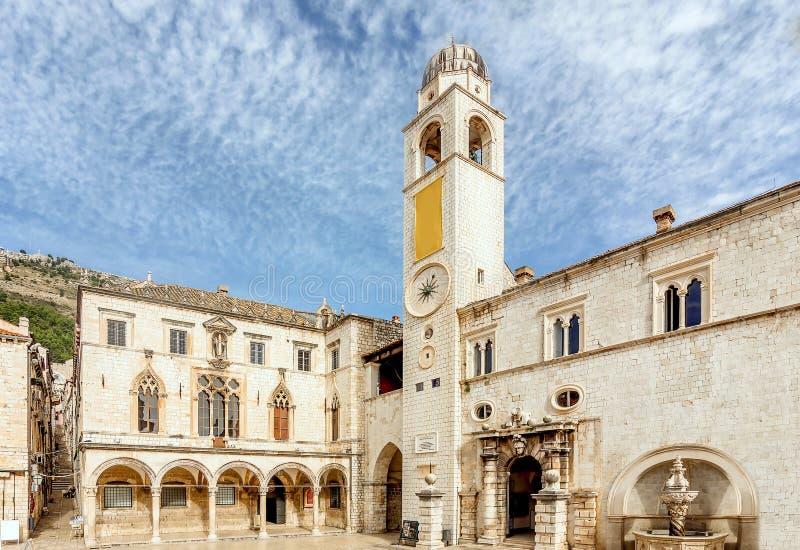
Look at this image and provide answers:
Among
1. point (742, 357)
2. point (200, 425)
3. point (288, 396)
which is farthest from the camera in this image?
point (288, 396)

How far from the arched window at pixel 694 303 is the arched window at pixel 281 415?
66.4ft

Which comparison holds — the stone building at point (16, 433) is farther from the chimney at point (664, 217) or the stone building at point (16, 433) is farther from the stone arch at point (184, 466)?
the chimney at point (664, 217)

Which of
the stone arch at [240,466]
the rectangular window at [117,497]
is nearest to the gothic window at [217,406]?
the stone arch at [240,466]

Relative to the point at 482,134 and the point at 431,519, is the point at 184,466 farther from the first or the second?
the point at 482,134

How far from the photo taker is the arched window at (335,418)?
100ft

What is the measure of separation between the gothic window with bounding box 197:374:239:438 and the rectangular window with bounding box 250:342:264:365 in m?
1.53

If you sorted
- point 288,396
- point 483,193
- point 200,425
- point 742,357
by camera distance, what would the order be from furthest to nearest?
point 288,396 < point 200,425 < point 483,193 < point 742,357

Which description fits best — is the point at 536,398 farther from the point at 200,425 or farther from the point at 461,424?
the point at 200,425

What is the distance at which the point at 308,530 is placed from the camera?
93.6 ft

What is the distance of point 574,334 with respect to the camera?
19453 mm

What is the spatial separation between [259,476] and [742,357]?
20.1 metres

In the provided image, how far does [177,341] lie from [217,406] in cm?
363

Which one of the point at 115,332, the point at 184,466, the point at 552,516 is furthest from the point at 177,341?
the point at 552,516

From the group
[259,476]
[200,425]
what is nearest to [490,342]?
[259,476]
